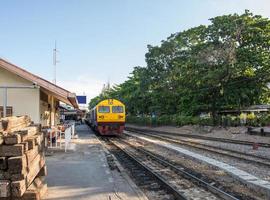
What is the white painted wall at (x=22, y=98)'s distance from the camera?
1762 centimetres

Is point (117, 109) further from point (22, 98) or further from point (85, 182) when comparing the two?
point (85, 182)

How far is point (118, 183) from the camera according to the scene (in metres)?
10.8

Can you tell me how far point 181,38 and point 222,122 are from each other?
15.8 meters

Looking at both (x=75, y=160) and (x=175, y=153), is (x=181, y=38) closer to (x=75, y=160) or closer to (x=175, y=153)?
(x=175, y=153)

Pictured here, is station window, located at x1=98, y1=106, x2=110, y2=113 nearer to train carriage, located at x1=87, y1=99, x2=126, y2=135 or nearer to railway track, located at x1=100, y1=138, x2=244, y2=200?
train carriage, located at x1=87, y1=99, x2=126, y2=135

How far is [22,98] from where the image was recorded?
1772cm

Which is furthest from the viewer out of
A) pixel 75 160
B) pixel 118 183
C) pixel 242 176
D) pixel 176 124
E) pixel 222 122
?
pixel 176 124

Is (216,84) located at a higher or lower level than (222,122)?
higher

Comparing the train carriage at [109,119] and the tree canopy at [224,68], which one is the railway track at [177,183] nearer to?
the train carriage at [109,119]

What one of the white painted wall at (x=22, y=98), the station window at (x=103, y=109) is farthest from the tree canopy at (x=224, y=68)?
the white painted wall at (x=22, y=98)

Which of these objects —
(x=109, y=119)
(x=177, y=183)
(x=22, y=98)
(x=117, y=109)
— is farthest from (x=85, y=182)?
(x=117, y=109)

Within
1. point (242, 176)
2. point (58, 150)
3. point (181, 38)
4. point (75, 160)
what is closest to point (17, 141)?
point (242, 176)

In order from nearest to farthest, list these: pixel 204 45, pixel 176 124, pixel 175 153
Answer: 1. pixel 175 153
2. pixel 204 45
3. pixel 176 124

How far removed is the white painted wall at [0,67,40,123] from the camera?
57.8 feet
